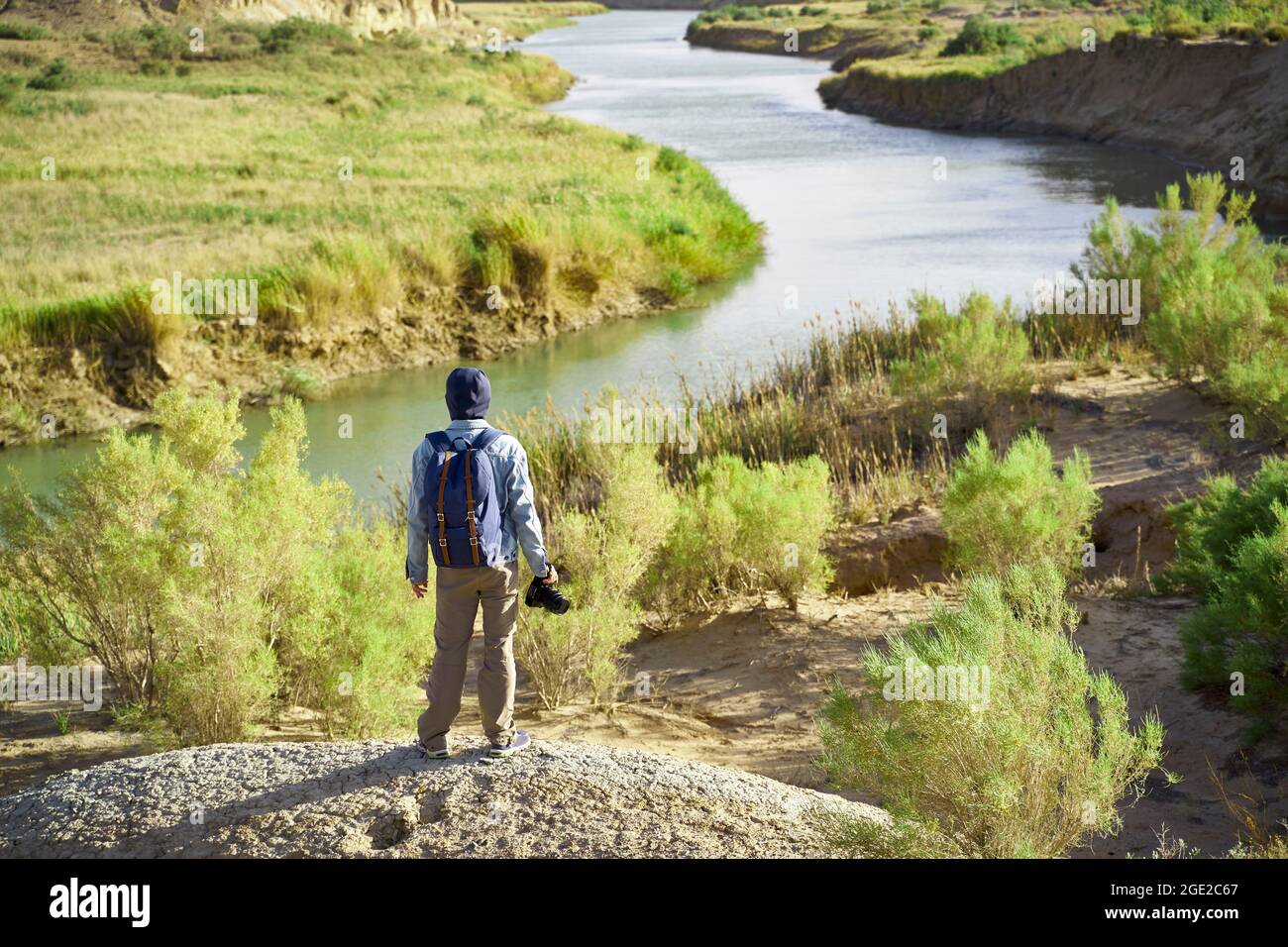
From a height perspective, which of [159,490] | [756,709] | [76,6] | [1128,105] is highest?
[76,6]

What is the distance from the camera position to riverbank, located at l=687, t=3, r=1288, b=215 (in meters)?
30.3

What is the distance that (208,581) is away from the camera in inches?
252

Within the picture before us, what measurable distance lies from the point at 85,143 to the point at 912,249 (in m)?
19.7

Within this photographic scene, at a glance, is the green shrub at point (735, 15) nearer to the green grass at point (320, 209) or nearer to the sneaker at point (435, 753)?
the green grass at point (320, 209)

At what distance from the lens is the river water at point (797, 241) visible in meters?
16.5

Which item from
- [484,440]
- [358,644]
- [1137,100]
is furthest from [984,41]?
[484,440]

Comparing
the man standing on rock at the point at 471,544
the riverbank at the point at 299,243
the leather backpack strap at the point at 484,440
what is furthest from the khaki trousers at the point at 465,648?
the riverbank at the point at 299,243

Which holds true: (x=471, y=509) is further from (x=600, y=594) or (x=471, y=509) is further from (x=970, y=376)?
(x=970, y=376)

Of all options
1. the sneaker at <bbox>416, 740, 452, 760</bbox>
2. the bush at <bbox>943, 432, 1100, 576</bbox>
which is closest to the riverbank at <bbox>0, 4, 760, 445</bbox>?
the sneaker at <bbox>416, 740, 452, 760</bbox>

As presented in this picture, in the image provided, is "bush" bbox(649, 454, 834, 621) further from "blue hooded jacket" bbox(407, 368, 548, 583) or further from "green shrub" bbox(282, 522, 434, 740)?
"blue hooded jacket" bbox(407, 368, 548, 583)

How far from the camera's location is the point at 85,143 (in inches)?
1208

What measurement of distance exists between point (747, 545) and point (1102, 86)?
3651cm
